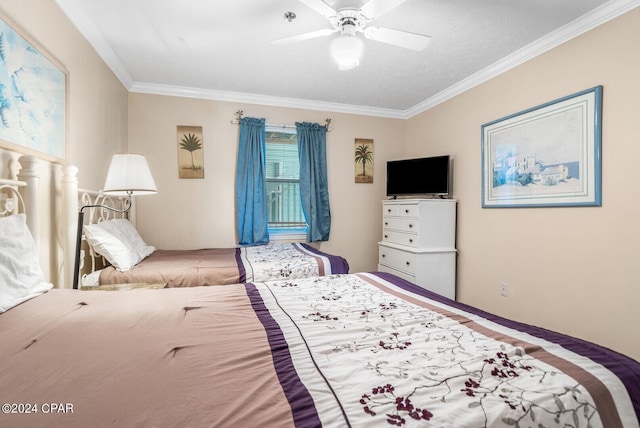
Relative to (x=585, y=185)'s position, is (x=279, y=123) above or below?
above

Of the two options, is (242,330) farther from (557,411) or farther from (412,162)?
(412,162)

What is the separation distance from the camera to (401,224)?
3.53 m

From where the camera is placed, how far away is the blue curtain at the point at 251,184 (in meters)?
3.54

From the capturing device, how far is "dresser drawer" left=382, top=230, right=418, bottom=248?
3.31 m

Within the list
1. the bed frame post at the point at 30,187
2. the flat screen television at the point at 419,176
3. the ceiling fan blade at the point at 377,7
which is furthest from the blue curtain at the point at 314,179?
the bed frame post at the point at 30,187

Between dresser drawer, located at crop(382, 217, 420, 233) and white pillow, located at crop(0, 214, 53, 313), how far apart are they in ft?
9.89

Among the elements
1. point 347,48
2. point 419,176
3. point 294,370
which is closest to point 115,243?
point 294,370

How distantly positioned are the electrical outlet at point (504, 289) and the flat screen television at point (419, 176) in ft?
3.61

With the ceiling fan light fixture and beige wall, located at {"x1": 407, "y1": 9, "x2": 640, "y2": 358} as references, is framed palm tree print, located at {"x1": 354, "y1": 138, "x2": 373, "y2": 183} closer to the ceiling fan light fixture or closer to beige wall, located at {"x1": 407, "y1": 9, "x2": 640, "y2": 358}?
beige wall, located at {"x1": 407, "y1": 9, "x2": 640, "y2": 358}

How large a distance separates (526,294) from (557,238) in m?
0.57

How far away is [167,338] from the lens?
93 cm

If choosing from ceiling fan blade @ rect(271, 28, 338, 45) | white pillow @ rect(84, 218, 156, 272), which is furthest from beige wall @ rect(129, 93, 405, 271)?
ceiling fan blade @ rect(271, 28, 338, 45)

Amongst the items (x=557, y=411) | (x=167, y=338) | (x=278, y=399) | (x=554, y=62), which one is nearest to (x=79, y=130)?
(x=167, y=338)

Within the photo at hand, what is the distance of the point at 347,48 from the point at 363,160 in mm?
2310
